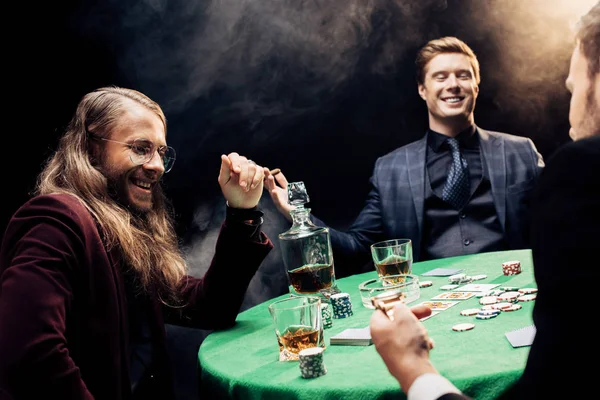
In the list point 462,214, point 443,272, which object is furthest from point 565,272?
point 462,214

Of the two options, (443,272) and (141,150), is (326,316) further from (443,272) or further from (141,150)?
(141,150)

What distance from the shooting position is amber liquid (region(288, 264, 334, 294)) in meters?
2.18

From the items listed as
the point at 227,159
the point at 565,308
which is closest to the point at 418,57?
the point at 227,159

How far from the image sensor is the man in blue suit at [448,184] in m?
3.61

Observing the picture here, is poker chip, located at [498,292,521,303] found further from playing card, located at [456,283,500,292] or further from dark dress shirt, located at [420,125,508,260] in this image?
dark dress shirt, located at [420,125,508,260]

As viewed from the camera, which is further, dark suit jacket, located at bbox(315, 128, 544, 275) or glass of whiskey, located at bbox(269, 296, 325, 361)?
dark suit jacket, located at bbox(315, 128, 544, 275)

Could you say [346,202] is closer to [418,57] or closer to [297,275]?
[418,57]

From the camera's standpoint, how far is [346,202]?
4316mm

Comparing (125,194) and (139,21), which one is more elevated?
(139,21)

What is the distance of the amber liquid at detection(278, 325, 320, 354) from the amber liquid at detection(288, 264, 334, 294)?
0.55 meters

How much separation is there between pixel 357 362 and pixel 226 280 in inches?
33.3

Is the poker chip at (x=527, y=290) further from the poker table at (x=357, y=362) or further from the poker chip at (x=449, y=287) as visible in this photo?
the poker chip at (x=449, y=287)

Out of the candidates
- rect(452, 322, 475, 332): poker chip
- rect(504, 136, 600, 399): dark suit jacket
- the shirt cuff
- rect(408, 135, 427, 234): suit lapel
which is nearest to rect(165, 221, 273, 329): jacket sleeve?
rect(452, 322, 475, 332): poker chip

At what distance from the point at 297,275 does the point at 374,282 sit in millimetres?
299
